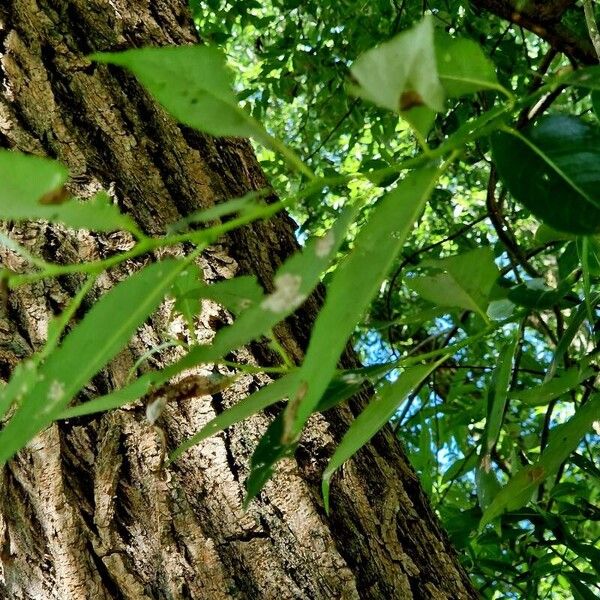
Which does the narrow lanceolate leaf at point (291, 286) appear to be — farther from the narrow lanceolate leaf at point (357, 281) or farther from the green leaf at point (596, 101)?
the green leaf at point (596, 101)

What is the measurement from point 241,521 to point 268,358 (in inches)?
5.9

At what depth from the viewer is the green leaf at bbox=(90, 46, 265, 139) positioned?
35 cm

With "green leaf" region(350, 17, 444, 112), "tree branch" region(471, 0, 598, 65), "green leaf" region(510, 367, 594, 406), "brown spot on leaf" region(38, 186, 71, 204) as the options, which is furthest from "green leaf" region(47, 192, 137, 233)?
"tree branch" region(471, 0, 598, 65)

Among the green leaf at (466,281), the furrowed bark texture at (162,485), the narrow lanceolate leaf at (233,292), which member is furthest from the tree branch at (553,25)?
the narrow lanceolate leaf at (233,292)

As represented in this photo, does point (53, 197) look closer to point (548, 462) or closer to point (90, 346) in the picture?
point (90, 346)

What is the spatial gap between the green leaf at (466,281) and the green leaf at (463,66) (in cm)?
17

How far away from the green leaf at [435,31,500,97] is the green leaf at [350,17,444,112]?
0.21ft

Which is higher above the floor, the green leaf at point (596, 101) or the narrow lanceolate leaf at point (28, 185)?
the green leaf at point (596, 101)

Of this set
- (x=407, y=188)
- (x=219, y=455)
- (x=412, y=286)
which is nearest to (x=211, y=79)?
(x=407, y=188)

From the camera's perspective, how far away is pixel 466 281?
55 cm

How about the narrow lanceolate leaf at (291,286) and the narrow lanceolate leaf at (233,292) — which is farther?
the narrow lanceolate leaf at (233,292)

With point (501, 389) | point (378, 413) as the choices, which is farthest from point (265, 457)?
point (501, 389)

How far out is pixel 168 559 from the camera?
0.69 meters

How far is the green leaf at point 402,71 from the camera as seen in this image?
0.31 metres
